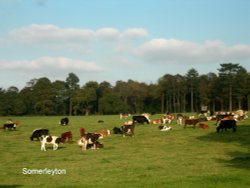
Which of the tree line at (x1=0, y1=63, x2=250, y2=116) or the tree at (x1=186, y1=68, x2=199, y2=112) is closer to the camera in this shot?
the tree line at (x1=0, y1=63, x2=250, y2=116)

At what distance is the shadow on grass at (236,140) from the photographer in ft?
54.2

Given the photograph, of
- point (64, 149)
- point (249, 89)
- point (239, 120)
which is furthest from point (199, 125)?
point (249, 89)

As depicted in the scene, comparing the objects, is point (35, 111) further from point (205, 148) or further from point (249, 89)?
point (205, 148)

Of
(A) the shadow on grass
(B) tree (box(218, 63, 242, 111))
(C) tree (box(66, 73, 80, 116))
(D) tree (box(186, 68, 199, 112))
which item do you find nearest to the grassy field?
(A) the shadow on grass

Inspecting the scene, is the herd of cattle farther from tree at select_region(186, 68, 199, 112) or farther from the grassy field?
tree at select_region(186, 68, 199, 112)

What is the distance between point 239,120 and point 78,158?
83.0ft

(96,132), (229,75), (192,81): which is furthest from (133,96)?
(96,132)

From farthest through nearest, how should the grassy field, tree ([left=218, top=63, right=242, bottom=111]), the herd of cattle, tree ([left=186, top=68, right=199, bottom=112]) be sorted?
tree ([left=186, top=68, right=199, bottom=112]), tree ([left=218, top=63, right=242, bottom=111]), the herd of cattle, the grassy field

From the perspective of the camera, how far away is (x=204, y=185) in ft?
37.4

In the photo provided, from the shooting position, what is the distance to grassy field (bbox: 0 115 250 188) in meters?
12.4

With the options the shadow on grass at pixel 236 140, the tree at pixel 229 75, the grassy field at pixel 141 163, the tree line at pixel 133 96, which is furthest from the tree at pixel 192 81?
the grassy field at pixel 141 163

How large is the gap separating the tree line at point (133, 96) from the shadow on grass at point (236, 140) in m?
73.4

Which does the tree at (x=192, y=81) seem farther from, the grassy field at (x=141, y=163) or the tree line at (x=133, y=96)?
the grassy field at (x=141, y=163)

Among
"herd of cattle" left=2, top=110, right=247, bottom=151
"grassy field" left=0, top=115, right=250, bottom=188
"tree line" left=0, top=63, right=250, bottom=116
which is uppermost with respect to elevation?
"tree line" left=0, top=63, right=250, bottom=116
